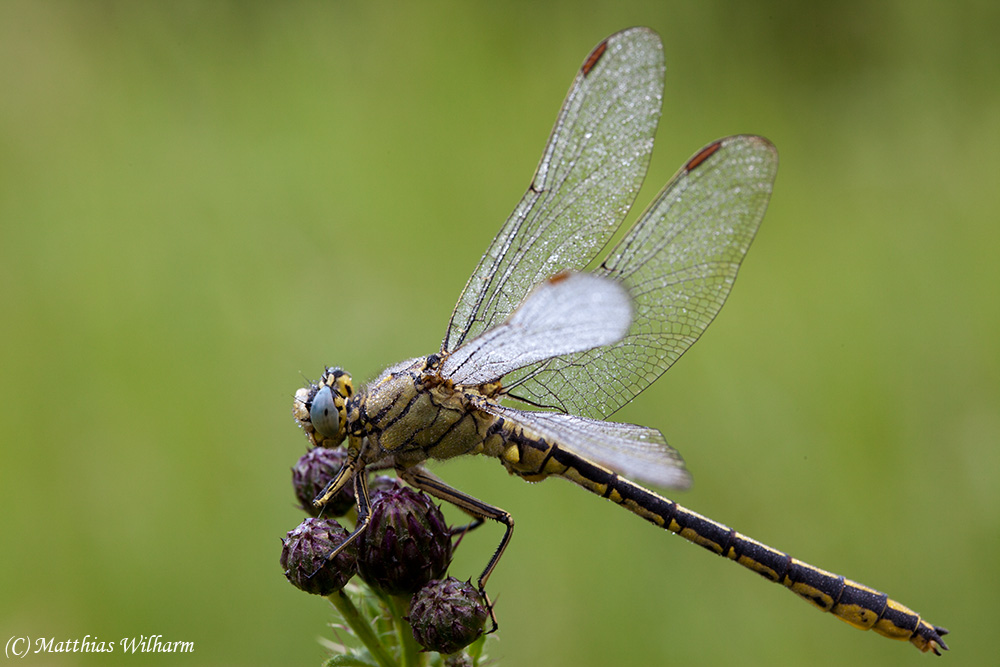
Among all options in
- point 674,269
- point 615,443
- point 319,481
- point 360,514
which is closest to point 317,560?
point 360,514

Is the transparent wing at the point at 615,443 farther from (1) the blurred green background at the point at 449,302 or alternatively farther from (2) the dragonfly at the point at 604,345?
(1) the blurred green background at the point at 449,302

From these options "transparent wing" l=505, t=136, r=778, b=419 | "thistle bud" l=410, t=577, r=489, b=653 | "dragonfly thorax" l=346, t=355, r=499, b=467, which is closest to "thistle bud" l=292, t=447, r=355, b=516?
"dragonfly thorax" l=346, t=355, r=499, b=467

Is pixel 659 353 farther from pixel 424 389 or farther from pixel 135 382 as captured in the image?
pixel 135 382

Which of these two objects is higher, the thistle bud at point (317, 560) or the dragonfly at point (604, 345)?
the dragonfly at point (604, 345)


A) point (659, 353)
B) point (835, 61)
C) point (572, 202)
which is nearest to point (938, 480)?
point (659, 353)

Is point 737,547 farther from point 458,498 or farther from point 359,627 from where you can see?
point 359,627

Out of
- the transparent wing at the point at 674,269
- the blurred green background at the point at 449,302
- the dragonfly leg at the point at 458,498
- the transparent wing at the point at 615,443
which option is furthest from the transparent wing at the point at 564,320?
the blurred green background at the point at 449,302
